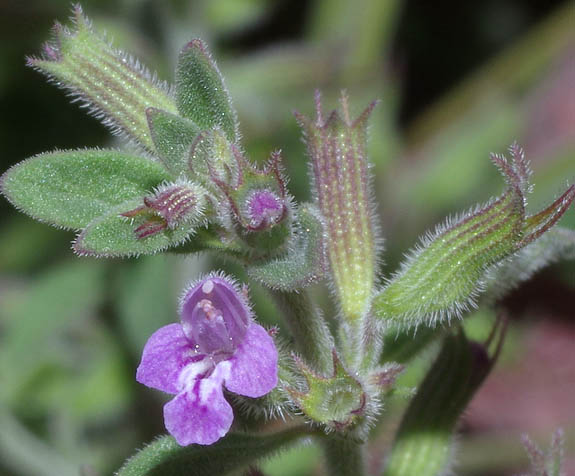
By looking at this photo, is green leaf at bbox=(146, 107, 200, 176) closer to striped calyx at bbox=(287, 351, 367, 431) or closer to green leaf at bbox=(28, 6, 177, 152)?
green leaf at bbox=(28, 6, 177, 152)

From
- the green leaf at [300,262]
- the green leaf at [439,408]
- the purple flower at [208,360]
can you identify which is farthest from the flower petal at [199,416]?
the green leaf at [439,408]

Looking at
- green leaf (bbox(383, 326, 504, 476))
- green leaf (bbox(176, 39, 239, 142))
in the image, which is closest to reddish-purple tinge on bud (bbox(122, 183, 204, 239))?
green leaf (bbox(176, 39, 239, 142))

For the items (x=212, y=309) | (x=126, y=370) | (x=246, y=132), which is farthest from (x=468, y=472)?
(x=212, y=309)

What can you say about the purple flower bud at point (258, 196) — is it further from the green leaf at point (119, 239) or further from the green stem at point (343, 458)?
the green stem at point (343, 458)

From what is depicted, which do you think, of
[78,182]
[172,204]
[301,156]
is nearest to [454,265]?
[172,204]

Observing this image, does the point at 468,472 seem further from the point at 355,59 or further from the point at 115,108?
the point at 115,108

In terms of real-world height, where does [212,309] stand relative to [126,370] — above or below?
below
